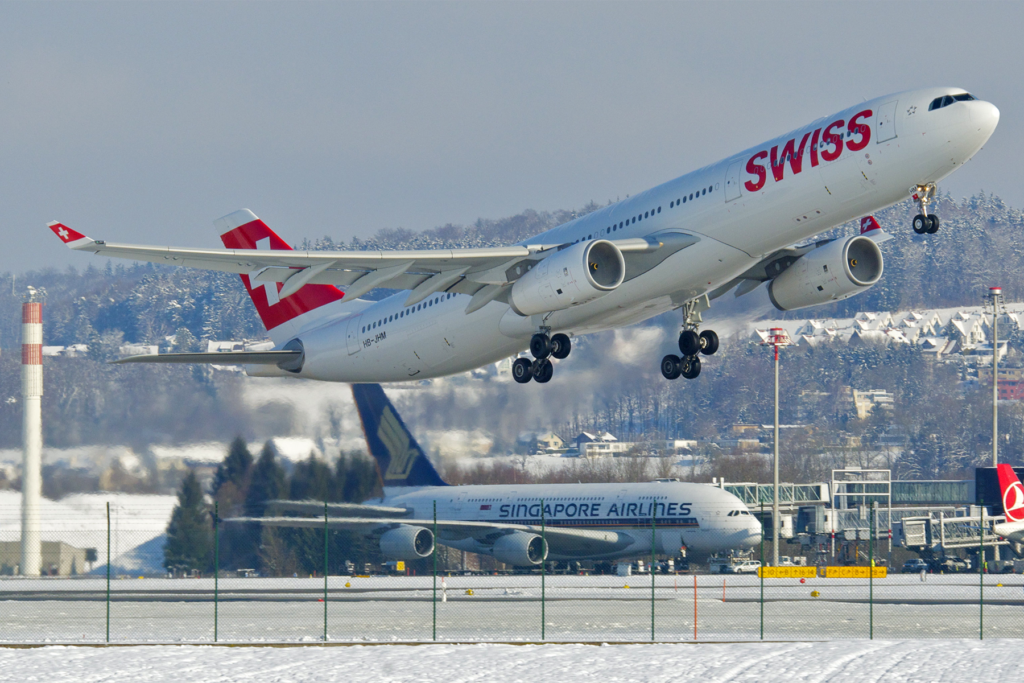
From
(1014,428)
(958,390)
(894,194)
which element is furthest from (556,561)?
(958,390)

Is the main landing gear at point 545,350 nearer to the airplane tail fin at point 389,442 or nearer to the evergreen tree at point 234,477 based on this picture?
the evergreen tree at point 234,477

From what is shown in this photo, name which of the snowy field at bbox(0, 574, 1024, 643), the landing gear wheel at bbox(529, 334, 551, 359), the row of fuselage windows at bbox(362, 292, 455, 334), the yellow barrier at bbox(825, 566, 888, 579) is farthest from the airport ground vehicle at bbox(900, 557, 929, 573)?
the row of fuselage windows at bbox(362, 292, 455, 334)

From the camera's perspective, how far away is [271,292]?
135ft

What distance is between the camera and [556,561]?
5112 centimetres

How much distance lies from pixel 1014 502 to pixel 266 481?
27989 mm

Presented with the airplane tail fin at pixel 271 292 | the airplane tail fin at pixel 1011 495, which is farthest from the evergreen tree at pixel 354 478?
the airplane tail fin at pixel 1011 495

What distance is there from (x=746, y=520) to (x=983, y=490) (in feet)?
57.7

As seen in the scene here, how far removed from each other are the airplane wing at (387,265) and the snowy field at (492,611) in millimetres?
7611

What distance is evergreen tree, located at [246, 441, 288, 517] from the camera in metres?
41.7

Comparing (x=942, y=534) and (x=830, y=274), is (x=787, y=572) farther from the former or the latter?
(x=942, y=534)

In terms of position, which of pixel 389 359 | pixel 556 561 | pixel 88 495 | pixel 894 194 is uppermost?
pixel 894 194

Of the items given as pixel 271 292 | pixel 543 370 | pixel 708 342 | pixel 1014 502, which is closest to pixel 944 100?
pixel 708 342

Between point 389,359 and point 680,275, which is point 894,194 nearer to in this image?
point 680,275

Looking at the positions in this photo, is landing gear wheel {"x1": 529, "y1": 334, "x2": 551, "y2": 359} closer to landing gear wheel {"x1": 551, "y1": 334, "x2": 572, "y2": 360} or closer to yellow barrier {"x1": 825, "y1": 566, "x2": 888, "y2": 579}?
landing gear wheel {"x1": 551, "y1": 334, "x2": 572, "y2": 360}
